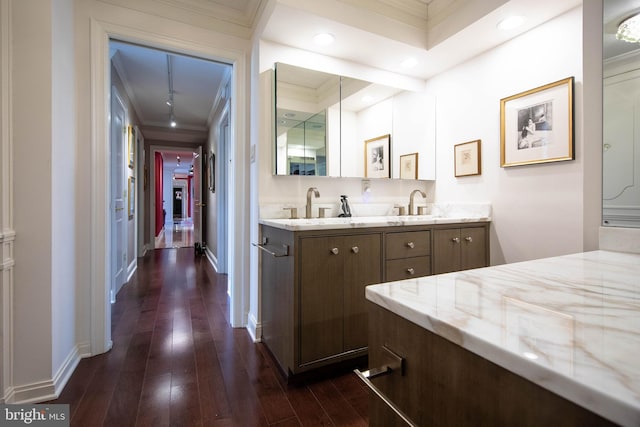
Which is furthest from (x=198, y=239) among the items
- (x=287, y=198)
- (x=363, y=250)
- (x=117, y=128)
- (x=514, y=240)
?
(x=514, y=240)

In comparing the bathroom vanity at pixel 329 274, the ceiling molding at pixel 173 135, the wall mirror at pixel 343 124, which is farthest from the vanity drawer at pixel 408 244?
the ceiling molding at pixel 173 135

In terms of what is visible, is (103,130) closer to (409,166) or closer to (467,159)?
(409,166)

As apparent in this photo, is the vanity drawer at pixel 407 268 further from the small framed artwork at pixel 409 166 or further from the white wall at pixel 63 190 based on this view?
the white wall at pixel 63 190

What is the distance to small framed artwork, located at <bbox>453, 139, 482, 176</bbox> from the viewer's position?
243 centimetres

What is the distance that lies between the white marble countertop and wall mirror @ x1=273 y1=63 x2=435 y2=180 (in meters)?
1.74

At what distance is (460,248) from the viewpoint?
221cm

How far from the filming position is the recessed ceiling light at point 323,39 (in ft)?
6.96

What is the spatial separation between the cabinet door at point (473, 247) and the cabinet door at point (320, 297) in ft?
3.56

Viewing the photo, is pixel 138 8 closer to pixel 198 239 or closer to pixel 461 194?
pixel 461 194

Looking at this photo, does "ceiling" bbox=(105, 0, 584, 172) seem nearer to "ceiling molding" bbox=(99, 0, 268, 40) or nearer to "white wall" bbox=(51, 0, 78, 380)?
"ceiling molding" bbox=(99, 0, 268, 40)

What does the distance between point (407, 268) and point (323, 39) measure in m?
1.77

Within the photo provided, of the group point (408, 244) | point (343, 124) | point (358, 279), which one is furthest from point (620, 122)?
point (343, 124)

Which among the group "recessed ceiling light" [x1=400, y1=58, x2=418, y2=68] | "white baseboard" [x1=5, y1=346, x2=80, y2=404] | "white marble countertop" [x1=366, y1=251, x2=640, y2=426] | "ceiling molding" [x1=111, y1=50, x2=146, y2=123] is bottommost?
"white baseboard" [x1=5, y1=346, x2=80, y2=404]

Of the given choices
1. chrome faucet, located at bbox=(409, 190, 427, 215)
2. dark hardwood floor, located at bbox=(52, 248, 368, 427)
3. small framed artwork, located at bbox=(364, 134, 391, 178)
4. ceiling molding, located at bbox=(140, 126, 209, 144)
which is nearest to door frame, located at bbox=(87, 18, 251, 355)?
dark hardwood floor, located at bbox=(52, 248, 368, 427)
